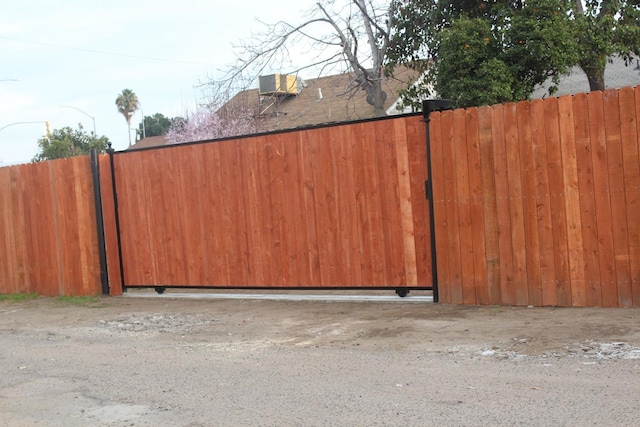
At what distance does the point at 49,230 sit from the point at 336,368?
729cm

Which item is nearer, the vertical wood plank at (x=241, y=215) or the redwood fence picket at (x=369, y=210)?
the redwood fence picket at (x=369, y=210)

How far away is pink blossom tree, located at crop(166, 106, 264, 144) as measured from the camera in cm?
2362

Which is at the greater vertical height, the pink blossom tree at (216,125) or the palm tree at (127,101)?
the palm tree at (127,101)

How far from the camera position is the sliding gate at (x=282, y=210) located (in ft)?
27.8

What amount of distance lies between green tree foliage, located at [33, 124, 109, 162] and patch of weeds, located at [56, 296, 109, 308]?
1520 inches

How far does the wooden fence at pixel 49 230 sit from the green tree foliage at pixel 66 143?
37.2 m

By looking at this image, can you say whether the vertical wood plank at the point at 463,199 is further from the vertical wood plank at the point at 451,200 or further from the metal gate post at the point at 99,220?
the metal gate post at the point at 99,220

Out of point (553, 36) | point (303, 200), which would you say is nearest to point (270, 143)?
point (303, 200)

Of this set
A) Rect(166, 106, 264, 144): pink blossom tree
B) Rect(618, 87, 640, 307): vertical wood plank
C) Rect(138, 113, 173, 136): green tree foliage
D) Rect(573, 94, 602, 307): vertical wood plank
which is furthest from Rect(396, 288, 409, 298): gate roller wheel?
Rect(138, 113, 173, 136): green tree foliage

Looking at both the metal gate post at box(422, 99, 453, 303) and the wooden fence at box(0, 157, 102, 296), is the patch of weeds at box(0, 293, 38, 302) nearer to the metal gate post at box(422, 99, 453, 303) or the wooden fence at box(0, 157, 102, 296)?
the wooden fence at box(0, 157, 102, 296)

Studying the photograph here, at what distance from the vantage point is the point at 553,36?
13211mm

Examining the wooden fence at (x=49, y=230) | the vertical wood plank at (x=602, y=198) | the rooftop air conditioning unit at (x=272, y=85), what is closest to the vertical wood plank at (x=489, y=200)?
the vertical wood plank at (x=602, y=198)

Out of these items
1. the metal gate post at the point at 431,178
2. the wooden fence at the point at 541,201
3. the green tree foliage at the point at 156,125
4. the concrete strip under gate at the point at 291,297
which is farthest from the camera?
the green tree foliage at the point at 156,125

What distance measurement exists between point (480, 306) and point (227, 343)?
281cm
